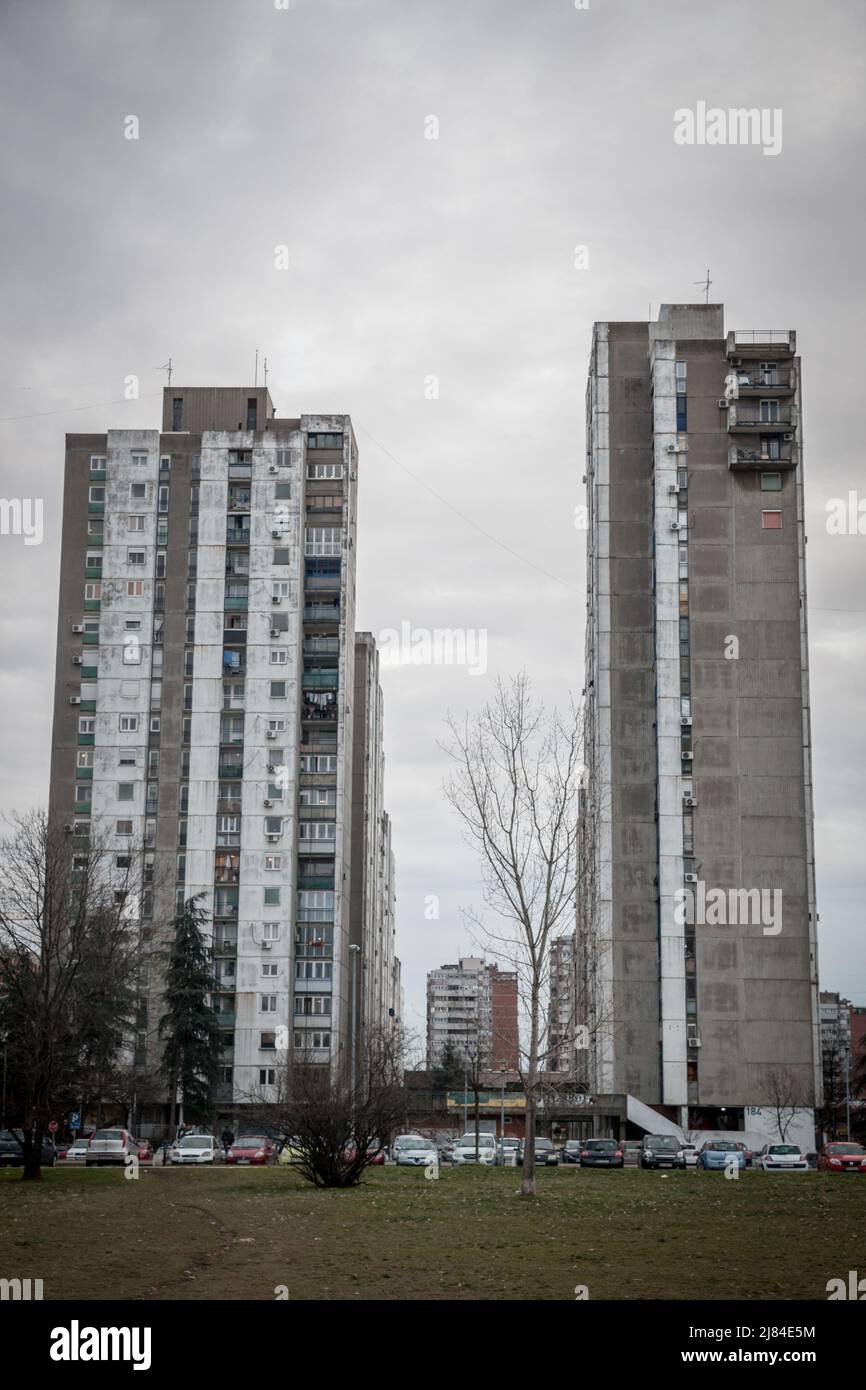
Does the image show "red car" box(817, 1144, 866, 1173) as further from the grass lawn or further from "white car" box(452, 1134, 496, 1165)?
the grass lawn

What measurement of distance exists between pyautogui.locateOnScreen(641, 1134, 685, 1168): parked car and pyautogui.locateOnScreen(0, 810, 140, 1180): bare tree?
19.7 metres

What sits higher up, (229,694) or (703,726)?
(229,694)

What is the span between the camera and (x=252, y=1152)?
56875 mm

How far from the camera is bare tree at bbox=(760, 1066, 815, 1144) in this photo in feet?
274

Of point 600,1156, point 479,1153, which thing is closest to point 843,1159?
point 600,1156

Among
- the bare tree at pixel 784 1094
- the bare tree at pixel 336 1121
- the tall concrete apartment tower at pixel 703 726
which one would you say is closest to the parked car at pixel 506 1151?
the tall concrete apartment tower at pixel 703 726

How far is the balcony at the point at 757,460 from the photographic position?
301 feet

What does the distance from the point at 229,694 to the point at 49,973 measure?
5709 centimetres

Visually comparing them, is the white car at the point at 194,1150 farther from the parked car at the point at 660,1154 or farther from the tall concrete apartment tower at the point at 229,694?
the tall concrete apartment tower at the point at 229,694

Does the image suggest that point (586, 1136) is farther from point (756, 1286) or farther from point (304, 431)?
point (756, 1286)

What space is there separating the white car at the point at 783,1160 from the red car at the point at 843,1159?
1.42 m

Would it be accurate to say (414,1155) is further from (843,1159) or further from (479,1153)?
Answer: (843,1159)

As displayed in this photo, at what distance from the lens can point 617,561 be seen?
9481cm
